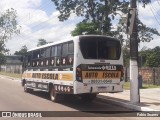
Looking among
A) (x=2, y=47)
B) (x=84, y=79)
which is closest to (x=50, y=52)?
(x=84, y=79)

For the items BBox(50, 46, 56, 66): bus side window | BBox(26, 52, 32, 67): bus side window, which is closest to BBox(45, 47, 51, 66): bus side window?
BBox(50, 46, 56, 66): bus side window

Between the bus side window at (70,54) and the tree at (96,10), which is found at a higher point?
the tree at (96,10)

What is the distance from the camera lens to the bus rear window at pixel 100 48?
15465mm

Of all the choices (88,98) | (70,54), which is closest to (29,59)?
(88,98)

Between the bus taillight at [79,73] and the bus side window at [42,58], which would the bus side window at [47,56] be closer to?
the bus side window at [42,58]

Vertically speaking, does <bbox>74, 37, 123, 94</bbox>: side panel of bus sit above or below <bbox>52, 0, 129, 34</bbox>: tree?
below

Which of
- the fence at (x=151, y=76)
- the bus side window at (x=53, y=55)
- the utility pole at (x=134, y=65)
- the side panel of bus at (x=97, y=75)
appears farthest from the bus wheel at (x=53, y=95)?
the fence at (x=151, y=76)

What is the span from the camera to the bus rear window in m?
15.5

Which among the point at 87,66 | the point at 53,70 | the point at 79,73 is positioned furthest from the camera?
the point at 53,70

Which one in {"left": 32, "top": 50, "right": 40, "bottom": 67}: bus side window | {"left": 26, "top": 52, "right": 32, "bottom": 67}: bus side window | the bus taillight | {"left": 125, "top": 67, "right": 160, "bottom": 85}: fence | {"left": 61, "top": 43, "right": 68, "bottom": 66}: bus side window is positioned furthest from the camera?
{"left": 125, "top": 67, "right": 160, "bottom": 85}: fence

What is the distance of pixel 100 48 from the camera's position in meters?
15.9

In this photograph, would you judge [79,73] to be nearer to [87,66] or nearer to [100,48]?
[87,66]

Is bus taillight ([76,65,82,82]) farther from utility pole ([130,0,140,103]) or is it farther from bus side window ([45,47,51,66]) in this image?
bus side window ([45,47,51,66])

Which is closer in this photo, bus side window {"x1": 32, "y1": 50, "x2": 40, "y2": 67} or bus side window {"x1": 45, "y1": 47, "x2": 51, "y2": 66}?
bus side window {"x1": 45, "y1": 47, "x2": 51, "y2": 66}
